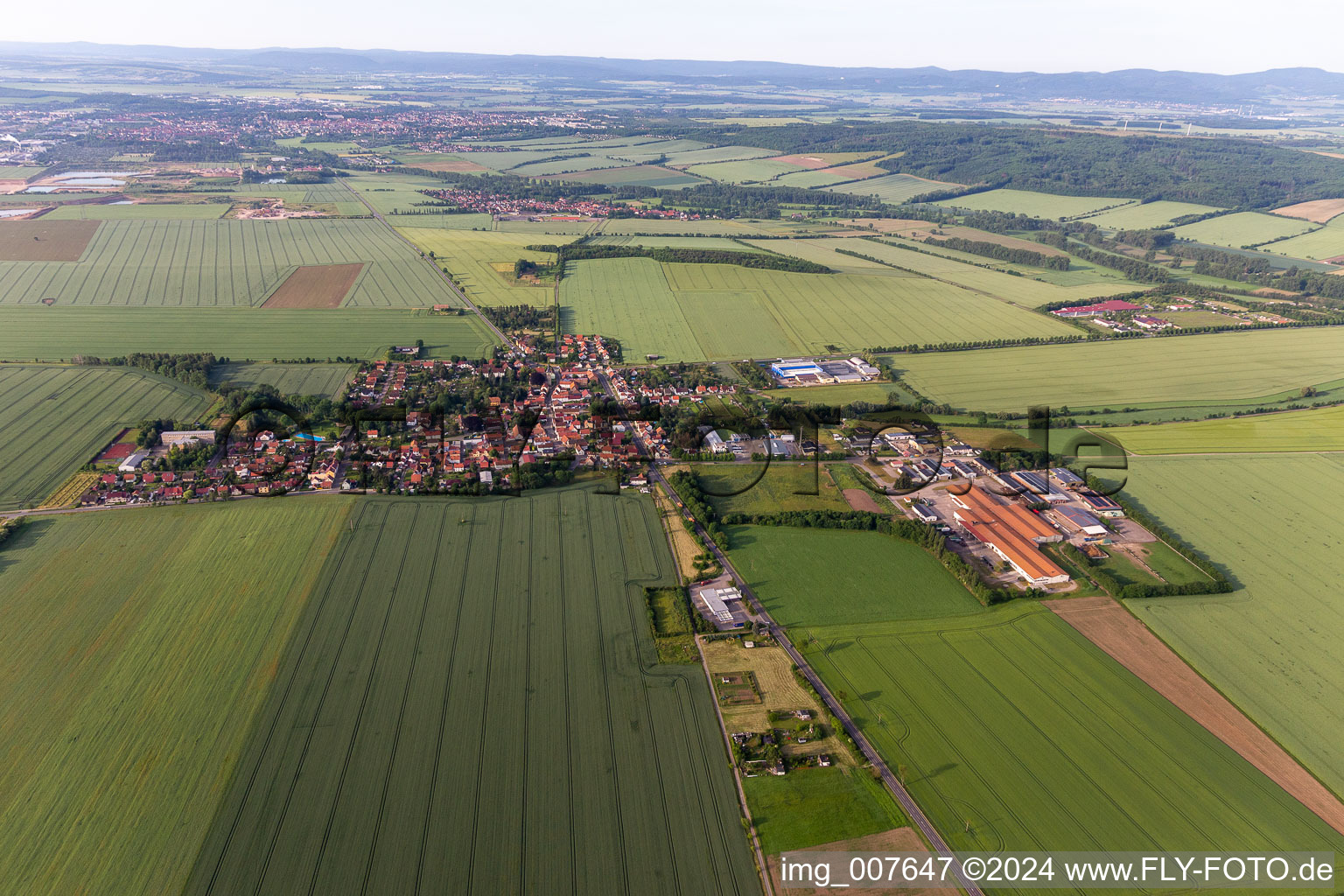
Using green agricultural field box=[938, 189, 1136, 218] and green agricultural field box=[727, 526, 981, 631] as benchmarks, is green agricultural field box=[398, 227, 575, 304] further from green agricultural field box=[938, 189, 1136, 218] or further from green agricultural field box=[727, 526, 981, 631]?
green agricultural field box=[938, 189, 1136, 218]

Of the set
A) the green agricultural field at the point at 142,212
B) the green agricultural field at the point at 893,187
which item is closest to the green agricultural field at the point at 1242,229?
the green agricultural field at the point at 893,187

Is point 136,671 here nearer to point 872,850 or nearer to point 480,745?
point 480,745

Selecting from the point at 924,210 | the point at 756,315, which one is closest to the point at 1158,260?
the point at 924,210

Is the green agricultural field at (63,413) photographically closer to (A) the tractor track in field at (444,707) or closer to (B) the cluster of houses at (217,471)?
(B) the cluster of houses at (217,471)

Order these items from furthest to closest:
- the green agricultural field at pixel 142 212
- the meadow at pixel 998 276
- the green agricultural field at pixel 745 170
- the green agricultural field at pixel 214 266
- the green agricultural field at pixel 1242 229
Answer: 1. the green agricultural field at pixel 745 170
2. the green agricultural field at pixel 1242 229
3. the green agricultural field at pixel 142 212
4. the meadow at pixel 998 276
5. the green agricultural field at pixel 214 266

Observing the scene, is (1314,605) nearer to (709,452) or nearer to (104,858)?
(709,452)

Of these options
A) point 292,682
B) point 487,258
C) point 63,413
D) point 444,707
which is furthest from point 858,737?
point 487,258
